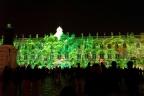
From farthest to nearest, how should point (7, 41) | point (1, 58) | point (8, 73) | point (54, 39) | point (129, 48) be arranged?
point (54, 39) → point (129, 48) → point (7, 41) → point (1, 58) → point (8, 73)

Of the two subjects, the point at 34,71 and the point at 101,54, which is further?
the point at 101,54

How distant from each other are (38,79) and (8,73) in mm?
3555

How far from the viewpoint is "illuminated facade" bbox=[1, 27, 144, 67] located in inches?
2955

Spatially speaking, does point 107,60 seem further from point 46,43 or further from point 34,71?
point 34,71

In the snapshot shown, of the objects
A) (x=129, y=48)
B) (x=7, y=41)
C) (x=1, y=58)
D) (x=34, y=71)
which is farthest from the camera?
(x=129, y=48)

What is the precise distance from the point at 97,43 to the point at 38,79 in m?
71.9

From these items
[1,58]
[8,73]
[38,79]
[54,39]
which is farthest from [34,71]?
[54,39]

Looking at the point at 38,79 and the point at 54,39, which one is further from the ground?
the point at 54,39

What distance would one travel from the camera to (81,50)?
259ft

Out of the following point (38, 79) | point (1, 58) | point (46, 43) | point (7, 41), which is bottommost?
point (38, 79)

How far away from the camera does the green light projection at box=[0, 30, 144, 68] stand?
75000mm

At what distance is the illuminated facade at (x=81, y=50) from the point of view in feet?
246

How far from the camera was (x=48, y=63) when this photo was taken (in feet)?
242

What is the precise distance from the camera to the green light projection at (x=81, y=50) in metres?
75.0
